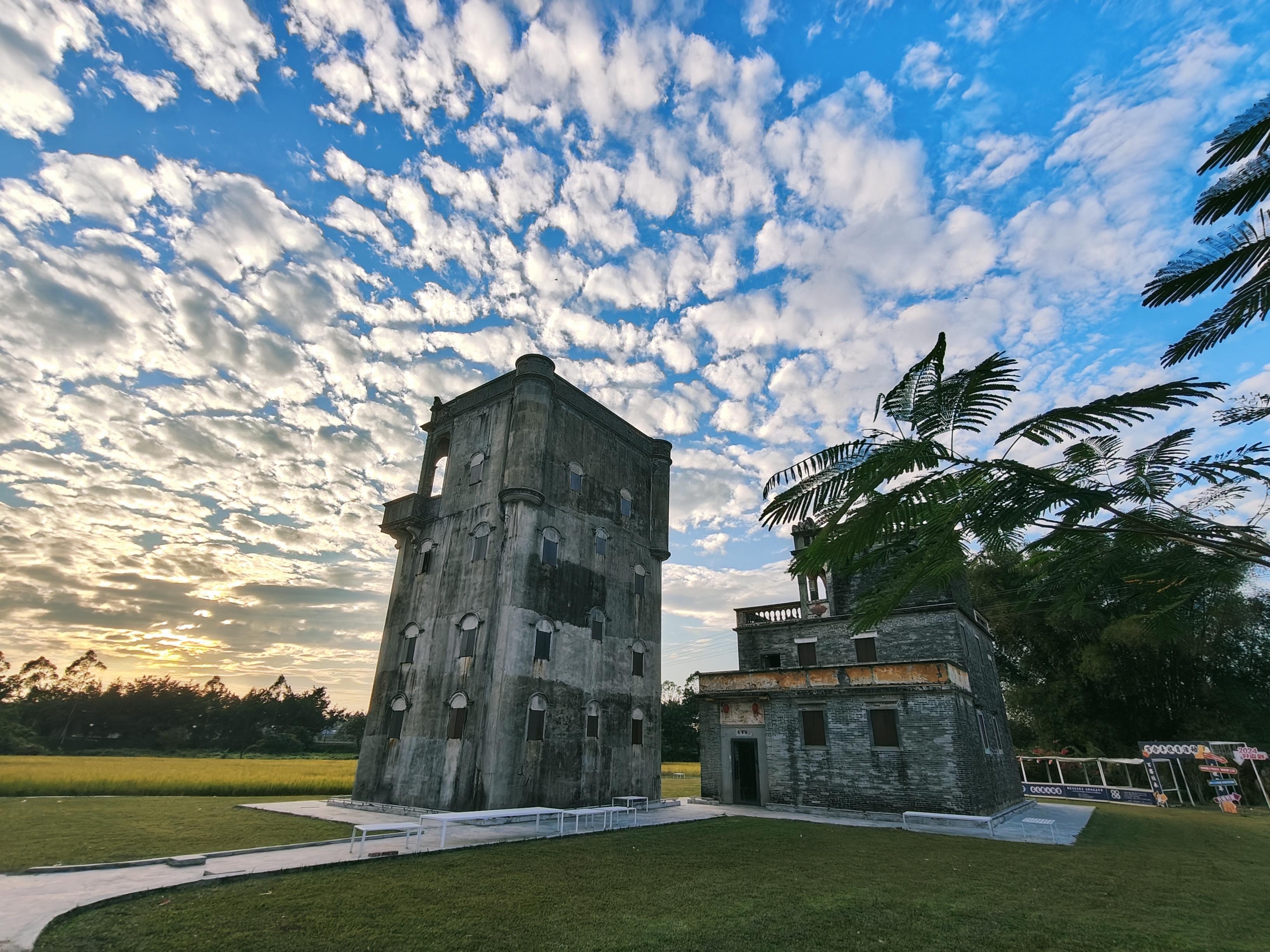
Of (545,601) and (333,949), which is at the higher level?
(545,601)

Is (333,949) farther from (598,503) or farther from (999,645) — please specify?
(999,645)

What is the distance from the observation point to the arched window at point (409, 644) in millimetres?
20891

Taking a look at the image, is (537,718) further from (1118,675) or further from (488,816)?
(1118,675)

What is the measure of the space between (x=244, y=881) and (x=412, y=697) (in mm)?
11875

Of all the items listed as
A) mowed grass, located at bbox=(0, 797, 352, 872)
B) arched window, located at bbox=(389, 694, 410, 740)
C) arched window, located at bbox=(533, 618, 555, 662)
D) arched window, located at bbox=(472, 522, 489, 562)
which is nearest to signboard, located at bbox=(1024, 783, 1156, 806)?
arched window, located at bbox=(533, 618, 555, 662)

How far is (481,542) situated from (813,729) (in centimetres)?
1399

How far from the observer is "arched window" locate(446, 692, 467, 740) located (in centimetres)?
1830

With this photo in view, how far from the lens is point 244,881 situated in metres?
8.53

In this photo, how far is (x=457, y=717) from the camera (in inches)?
731

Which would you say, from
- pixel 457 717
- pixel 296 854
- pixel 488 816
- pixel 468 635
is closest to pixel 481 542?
pixel 468 635

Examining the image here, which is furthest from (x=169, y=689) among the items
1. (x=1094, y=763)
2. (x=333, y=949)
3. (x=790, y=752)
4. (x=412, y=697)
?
(x=1094, y=763)

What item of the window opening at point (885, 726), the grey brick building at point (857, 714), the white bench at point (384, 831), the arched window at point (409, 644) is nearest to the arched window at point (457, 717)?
the arched window at point (409, 644)

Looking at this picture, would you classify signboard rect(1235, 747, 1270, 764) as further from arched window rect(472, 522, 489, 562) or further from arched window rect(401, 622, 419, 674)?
arched window rect(401, 622, 419, 674)

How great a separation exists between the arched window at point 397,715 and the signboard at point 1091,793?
30768mm
